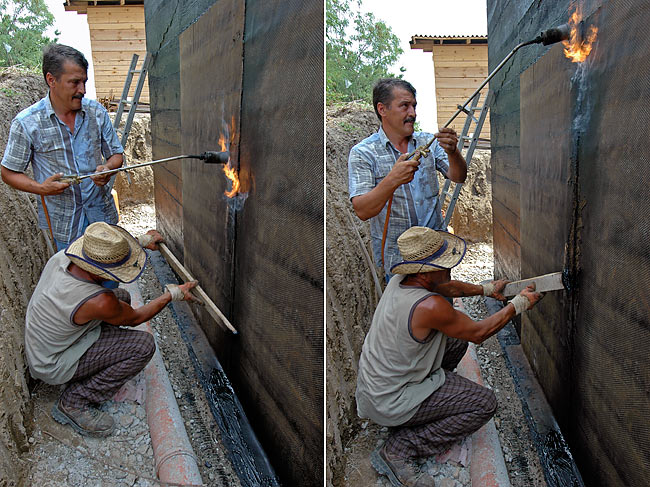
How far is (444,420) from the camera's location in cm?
270

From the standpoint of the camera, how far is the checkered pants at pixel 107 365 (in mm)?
A: 3412

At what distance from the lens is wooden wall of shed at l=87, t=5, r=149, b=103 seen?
419 inches

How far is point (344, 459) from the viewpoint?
2.83 metres

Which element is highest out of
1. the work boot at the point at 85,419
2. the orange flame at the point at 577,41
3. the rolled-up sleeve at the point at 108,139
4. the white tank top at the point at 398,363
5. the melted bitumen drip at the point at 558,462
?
the orange flame at the point at 577,41

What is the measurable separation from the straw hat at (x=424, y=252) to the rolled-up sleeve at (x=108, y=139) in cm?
280

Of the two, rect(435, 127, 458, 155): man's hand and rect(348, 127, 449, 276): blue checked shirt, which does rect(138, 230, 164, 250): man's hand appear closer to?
rect(348, 127, 449, 276): blue checked shirt

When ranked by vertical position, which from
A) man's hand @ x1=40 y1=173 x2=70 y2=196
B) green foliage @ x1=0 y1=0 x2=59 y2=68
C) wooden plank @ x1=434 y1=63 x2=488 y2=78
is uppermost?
green foliage @ x1=0 y1=0 x2=59 y2=68

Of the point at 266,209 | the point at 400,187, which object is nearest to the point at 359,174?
the point at 400,187

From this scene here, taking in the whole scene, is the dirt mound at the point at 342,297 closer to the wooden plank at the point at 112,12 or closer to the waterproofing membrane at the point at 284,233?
the waterproofing membrane at the point at 284,233

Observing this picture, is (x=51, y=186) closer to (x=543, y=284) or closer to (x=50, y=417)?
(x=50, y=417)

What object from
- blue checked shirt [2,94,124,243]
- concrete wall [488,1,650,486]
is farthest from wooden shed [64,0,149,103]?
concrete wall [488,1,650,486]

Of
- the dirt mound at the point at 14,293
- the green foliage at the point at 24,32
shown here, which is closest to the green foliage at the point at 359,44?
the dirt mound at the point at 14,293

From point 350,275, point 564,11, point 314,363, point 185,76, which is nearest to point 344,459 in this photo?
point 314,363

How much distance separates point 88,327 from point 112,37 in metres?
9.06
